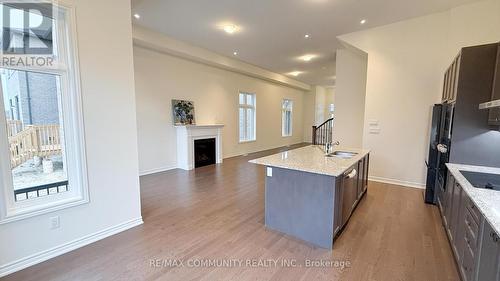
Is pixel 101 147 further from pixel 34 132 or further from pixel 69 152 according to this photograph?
pixel 34 132

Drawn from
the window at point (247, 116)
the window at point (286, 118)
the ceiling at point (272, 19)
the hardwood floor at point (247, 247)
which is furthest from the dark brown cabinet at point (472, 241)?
the window at point (286, 118)

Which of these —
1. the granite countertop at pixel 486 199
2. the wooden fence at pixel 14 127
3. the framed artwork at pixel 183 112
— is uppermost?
the framed artwork at pixel 183 112

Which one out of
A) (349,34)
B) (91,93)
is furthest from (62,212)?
(349,34)

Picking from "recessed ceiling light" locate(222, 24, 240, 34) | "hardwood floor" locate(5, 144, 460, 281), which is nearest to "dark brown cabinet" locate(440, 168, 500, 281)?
"hardwood floor" locate(5, 144, 460, 281)

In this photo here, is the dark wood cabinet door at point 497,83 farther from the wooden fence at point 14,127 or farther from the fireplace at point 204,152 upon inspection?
the fireplace at point 204,152

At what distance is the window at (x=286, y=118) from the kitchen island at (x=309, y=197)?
802 cm

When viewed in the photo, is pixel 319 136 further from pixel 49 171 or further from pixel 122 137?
pixel 49 171

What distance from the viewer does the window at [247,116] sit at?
839 cm

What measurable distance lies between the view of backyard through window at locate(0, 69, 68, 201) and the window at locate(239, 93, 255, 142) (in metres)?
6.26

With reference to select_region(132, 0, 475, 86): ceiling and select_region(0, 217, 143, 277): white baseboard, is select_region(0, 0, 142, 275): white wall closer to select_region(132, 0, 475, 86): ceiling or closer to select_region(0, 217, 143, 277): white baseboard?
select_region(0, 217, 143, 277): white baseboard

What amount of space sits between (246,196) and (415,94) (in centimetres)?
389

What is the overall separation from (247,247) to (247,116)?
6.59m

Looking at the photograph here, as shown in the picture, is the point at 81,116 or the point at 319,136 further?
the point at 319,136

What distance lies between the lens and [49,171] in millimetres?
2334
